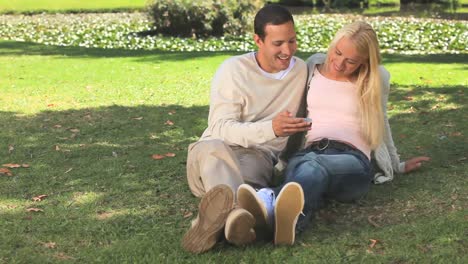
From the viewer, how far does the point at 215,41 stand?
15906 mm

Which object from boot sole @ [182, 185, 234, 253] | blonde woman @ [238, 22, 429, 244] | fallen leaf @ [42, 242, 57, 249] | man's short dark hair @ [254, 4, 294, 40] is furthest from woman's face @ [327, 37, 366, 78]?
fallen leaf @ [42, 242, 57, 249]

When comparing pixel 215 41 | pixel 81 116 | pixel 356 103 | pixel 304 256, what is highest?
pixel 356 103

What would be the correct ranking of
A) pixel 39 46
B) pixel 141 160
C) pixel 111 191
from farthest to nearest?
1. pixel 39 46
2. pixel 141 160
3. pixel 111 191

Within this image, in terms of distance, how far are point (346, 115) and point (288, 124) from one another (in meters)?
0.70

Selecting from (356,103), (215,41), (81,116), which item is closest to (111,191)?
(356,103)

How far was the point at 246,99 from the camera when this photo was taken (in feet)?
14.0

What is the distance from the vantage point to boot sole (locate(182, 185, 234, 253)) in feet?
10.9

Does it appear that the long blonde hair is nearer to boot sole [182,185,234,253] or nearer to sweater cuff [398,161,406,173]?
sweater cuff [398,161,406,173]

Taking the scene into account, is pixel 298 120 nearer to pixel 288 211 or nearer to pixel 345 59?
pixel 288 211

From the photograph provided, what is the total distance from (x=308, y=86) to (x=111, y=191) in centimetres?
145

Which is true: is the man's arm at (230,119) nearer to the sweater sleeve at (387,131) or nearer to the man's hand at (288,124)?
the man's hand at (288,124)

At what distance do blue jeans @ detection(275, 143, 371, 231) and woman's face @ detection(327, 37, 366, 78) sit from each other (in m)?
0.49

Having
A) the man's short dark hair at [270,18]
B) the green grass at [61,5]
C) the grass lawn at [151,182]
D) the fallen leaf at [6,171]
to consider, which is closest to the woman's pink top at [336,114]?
the grass lawn at [151,182]

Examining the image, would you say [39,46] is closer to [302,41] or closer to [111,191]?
[302,41]
